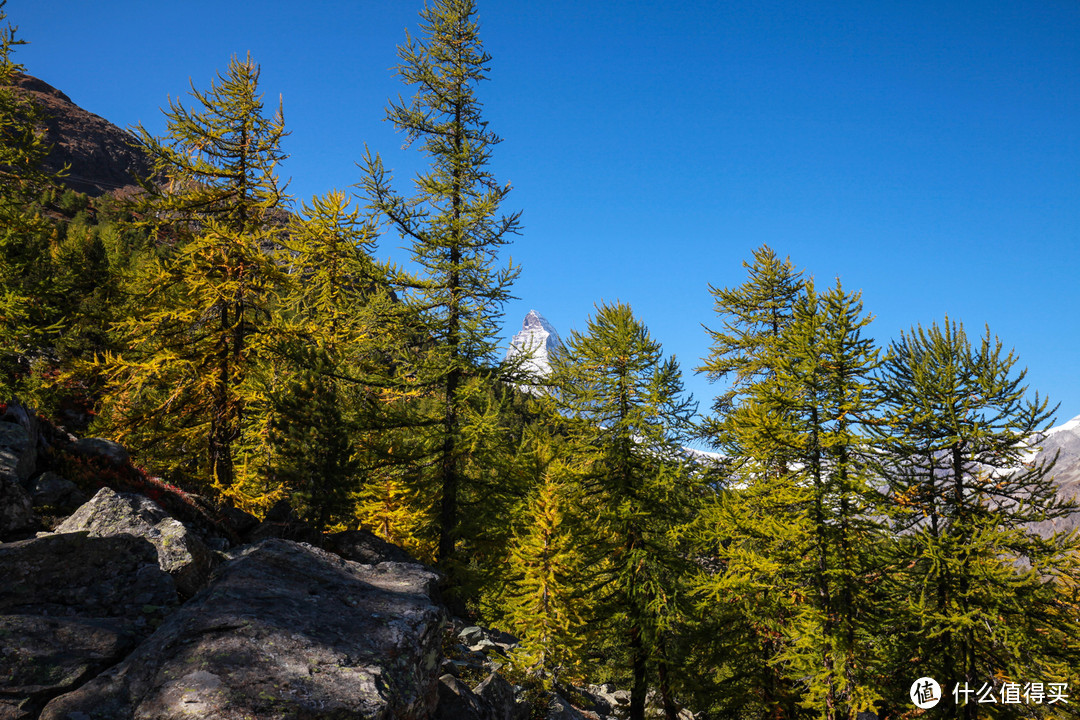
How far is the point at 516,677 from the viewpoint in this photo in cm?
1377

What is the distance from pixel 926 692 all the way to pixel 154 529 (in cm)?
1732

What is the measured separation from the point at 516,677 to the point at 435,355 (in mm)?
9572

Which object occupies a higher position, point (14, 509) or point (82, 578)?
point (14, 509)

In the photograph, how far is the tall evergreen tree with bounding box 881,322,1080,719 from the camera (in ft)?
36.4

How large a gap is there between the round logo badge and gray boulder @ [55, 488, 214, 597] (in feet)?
51.8

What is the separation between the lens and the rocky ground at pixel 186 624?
152 inches

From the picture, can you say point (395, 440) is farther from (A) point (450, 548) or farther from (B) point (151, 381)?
(B) point (151, 381)

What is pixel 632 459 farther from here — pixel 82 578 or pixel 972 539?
pixel 82 578

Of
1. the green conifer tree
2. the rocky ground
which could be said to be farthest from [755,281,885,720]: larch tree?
the rocky ground

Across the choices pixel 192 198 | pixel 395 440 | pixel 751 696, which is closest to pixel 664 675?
pixel 751 696

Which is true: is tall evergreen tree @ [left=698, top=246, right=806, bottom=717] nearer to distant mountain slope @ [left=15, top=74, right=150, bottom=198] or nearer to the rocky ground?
the rocky ground

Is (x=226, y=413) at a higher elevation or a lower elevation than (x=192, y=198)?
lower

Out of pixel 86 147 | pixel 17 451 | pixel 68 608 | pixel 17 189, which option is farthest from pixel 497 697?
pixel 86 147

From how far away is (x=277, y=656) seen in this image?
13.6 feet
